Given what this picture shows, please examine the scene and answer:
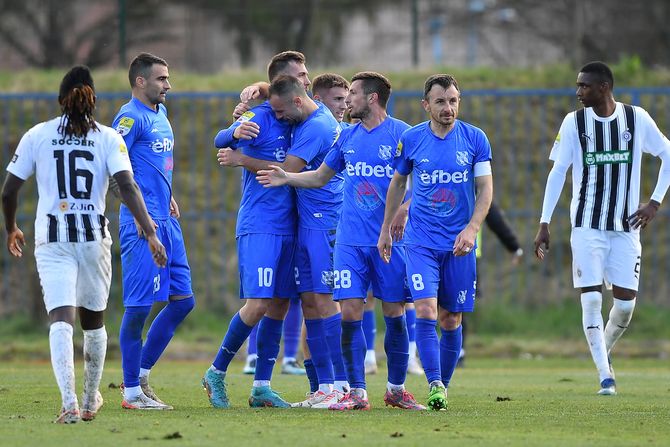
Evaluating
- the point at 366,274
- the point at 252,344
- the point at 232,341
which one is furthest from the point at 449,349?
the point at 252,344

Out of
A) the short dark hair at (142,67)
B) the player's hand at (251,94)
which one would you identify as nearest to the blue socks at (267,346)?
the player's hand at (251,94)

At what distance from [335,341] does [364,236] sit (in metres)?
0.86

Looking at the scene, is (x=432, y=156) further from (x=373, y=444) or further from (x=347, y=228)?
(x=373, y=444)

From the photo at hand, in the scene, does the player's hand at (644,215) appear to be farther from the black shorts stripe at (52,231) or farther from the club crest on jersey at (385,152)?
the black shorts stripe at (52,231)

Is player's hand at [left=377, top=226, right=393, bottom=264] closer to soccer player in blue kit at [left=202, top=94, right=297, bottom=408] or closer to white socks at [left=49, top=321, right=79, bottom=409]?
soccer player in blue kit at [left=202, top=94, right=297, bottom=408]

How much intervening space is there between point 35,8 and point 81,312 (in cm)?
1677

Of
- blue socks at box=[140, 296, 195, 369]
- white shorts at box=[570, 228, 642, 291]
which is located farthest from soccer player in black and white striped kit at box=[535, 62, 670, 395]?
blue socks at box=[140, 296, 195, 369]

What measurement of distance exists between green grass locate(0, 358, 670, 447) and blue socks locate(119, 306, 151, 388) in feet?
0.88

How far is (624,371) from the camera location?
14812mm

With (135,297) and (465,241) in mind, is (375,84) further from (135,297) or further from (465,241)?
(135,297)

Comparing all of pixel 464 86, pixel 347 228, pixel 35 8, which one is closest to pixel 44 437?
pixel 347 228

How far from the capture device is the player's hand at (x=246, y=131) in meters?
9.73

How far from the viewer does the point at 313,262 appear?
986cm

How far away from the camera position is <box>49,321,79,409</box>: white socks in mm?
7961
